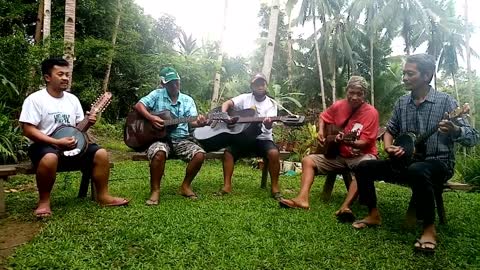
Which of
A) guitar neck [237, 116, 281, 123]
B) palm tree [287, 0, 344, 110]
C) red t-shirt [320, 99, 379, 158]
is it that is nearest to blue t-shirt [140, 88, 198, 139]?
guitar neck [237, 116, 281, 123]

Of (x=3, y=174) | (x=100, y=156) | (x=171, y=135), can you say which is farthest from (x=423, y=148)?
(x=3, y=174)

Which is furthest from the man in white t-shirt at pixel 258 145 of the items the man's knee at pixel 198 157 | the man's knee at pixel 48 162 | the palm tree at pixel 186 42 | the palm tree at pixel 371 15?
the palm tree at pixel 371 15

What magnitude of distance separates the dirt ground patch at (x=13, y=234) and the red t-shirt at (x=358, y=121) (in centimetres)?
298

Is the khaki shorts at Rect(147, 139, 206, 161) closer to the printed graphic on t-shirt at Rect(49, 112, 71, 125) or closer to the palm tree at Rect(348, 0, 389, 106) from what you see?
the printed graphic on t-shirt at Rect(49, 112, 71, 125)

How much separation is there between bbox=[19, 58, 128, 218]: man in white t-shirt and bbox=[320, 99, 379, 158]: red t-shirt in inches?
92.4

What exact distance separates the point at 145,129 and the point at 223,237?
1.75 meters

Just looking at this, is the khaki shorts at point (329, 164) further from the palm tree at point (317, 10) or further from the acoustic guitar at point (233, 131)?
the palm tree at point (317, 10)

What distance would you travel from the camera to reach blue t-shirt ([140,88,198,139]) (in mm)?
4621

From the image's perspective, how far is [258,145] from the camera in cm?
495

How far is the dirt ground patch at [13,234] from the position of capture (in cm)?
287

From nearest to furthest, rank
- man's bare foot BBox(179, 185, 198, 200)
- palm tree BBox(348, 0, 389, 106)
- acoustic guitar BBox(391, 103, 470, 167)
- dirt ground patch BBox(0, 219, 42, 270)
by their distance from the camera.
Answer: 1. dirt ground patch BBox(0, 219, 42, 270)
2. acoustic guitar BBox(391, 103, 470, 167)
3. man's bare foot BBox(179, 185, 198, 200)
4. palm tree BBox(348, 0, 389, 106)

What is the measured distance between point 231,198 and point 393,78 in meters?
22.9

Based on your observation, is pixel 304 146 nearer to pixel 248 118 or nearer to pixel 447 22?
pixel 248 118

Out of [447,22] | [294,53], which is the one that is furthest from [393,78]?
[294,53]
